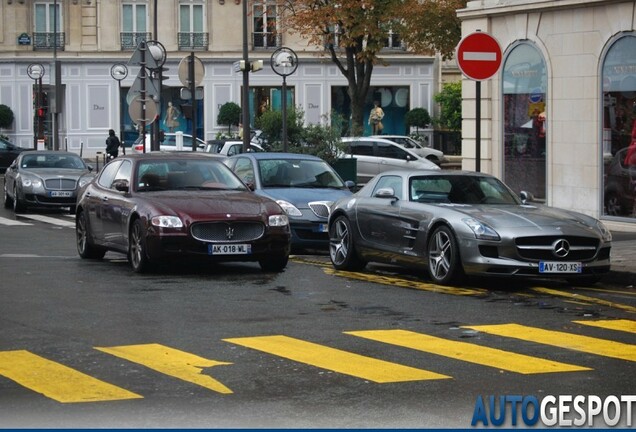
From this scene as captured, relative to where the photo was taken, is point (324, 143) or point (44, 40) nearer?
point (324, 143)

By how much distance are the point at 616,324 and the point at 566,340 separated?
1300 mm

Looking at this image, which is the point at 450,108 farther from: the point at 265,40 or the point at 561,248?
the point at 561,248

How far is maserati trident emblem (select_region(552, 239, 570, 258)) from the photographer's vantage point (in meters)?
15.6

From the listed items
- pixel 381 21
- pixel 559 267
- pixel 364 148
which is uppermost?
pixel 381 21

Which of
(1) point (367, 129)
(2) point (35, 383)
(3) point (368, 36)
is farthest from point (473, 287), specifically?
(1) point (367, 129)

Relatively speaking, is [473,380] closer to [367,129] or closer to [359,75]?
[359,75]

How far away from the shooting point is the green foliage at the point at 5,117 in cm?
6631

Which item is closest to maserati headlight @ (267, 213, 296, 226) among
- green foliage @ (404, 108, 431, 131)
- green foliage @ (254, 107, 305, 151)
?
green foliage @ (254, 107, 305, 151)

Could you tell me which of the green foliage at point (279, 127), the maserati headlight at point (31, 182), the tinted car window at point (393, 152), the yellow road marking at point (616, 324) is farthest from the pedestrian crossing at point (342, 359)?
the tinted car window at point (393, 152)

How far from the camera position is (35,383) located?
375 inches

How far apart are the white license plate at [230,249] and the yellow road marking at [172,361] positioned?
583 centimetres

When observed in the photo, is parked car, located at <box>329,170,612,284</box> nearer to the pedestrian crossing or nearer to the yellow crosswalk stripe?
the pedestrian crossing

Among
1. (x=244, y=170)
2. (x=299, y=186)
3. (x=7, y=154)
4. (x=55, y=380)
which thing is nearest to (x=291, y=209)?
(x=299, y=186)

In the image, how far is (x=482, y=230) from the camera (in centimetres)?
1559
